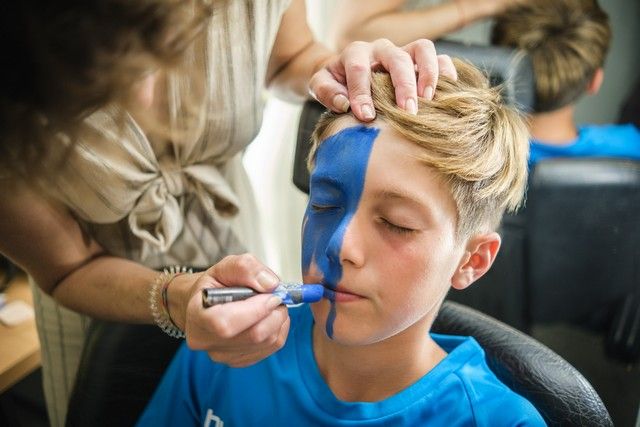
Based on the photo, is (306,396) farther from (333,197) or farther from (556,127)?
(556,127)

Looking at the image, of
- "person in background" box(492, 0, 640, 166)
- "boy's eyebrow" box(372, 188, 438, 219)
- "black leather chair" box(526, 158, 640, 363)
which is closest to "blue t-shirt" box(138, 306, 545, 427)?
"boy's eyebrow" box(372, 188, 438, 219)

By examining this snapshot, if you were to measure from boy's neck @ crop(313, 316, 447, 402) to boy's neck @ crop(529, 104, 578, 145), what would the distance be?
2.57ft

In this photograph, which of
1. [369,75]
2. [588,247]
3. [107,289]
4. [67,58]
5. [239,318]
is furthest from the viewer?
[588,247]

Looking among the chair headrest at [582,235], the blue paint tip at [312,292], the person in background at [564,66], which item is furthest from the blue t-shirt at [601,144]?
the blue paint tip at [312,292]

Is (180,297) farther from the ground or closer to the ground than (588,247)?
farther from the ground

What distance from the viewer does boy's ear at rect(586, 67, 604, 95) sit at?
1352 millimetres

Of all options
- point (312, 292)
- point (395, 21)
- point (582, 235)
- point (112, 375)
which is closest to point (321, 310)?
point (312, 292)

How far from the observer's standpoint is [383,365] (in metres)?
0.74

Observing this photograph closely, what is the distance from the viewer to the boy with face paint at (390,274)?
24.7 inches

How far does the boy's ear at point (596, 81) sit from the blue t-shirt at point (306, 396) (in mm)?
852

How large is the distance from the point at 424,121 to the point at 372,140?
0.06m

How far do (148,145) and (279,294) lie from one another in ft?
0.81

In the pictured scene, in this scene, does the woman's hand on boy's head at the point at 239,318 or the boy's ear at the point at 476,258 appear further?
the boy's ear at the point at 476,258

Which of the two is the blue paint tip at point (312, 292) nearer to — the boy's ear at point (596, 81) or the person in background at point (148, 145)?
the person in background at point (148, 145)
